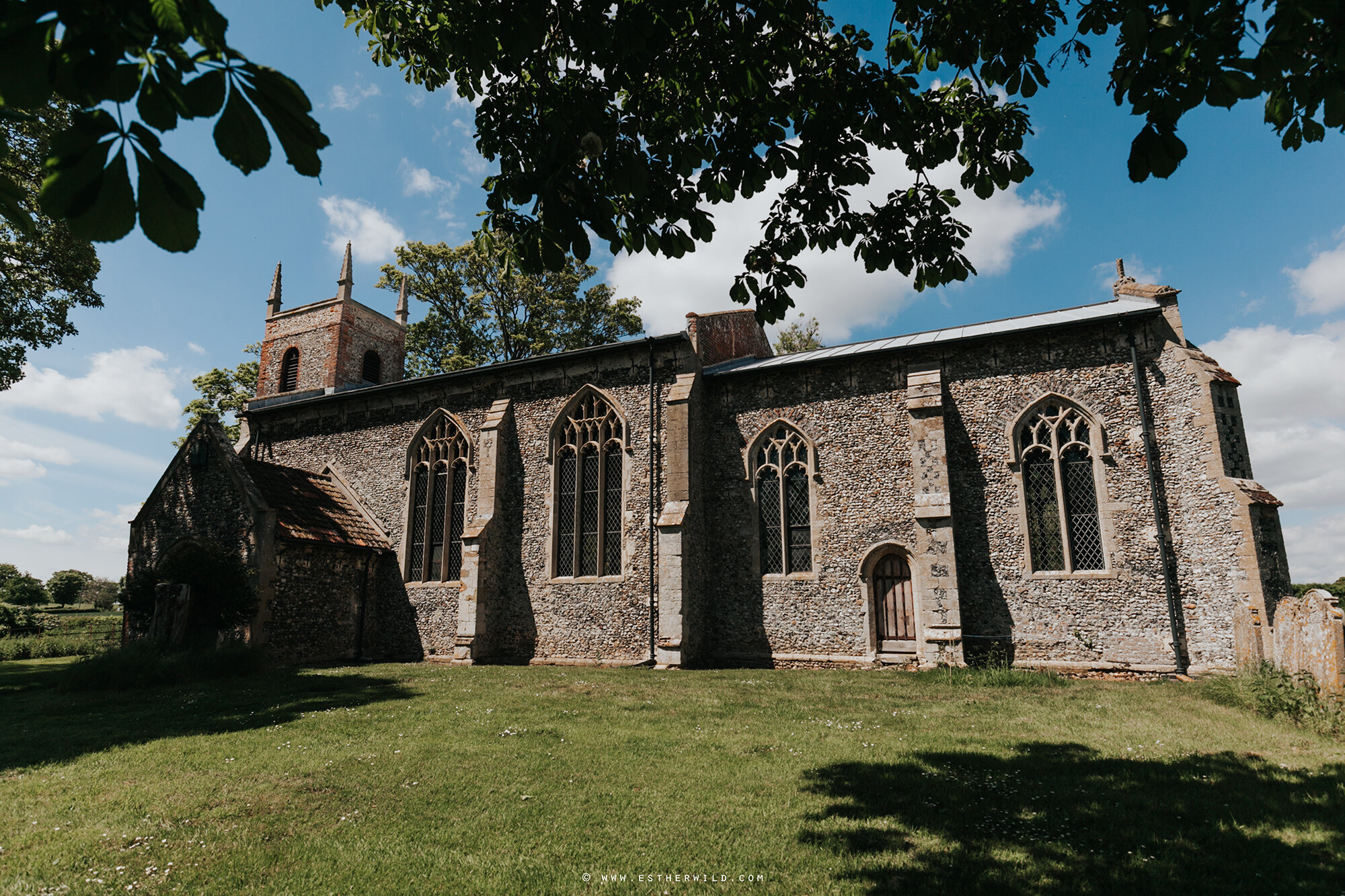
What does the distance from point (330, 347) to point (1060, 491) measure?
84.3 feet

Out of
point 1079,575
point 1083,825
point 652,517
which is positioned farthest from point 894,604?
Result: point 1083,825

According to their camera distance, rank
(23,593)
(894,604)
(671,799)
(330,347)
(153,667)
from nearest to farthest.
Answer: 1. (671,799)
2. (153,667)
3. (894,604)
4. (330,347)
5. (23,593)

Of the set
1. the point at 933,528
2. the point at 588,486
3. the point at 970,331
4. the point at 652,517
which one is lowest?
the point at 933,528

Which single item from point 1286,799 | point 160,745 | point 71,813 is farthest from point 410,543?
point 1286,799

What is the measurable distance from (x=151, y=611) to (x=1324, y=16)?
64.1 ft

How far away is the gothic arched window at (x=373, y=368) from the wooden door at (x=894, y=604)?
73.1 ft

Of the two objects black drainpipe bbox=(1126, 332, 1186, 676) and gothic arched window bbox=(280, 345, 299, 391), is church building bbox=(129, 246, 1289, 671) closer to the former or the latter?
black drainpipe bbox=(1126, 332, 1186, 676)

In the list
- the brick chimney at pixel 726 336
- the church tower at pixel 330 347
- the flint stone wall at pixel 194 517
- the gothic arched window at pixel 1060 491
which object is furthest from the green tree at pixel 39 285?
the gothic arched window at pixel 1060 491

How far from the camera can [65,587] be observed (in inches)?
1716

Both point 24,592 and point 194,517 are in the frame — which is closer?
point 194,517

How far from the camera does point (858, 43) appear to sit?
517 cm

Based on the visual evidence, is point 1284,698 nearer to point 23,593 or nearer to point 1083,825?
point 1083,825

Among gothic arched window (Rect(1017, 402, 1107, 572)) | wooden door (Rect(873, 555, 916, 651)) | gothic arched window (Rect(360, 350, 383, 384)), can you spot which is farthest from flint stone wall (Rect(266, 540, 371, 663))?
gothic arched window (Rect(1017, 402, 1107, 572))

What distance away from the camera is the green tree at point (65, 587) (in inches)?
1699
